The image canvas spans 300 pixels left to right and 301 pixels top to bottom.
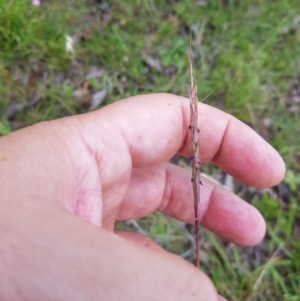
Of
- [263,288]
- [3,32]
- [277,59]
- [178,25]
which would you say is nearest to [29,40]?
[3,32]

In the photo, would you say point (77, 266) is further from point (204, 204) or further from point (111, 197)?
point (204, 204)

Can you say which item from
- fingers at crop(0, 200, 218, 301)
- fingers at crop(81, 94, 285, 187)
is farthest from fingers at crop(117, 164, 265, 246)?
fingers at crop(0, 200, 218, 301)

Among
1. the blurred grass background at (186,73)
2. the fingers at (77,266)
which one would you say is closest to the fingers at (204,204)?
the blurred grass background at (186,73)

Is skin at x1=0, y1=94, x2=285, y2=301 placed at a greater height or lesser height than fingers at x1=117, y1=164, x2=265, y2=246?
greater

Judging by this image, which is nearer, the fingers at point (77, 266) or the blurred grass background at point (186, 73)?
the fingers at point (77, 266)

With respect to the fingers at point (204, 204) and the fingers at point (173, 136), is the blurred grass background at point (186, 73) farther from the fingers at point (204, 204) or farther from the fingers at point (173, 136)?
the fingers at point (173, 136)

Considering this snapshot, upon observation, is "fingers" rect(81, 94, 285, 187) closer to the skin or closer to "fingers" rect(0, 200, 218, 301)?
the skin

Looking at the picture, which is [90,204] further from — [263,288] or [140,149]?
[263,288]
